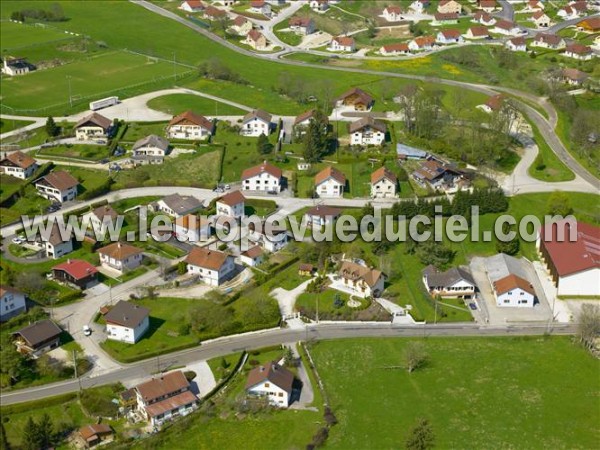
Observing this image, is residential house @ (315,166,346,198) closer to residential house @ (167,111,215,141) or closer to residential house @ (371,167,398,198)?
residential house @ (371,167,398,198)

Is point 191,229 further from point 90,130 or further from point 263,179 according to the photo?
point 90,130

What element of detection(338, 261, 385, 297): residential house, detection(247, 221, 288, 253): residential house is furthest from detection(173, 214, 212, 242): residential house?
detection(338, 261, 385, 297): residential house

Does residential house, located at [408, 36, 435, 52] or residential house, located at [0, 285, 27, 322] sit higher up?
residential house, located at [408, 36, 435, 52]

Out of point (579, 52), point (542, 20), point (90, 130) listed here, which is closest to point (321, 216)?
point (90, 130)

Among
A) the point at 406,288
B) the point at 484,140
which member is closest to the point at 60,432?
the point at 406,288

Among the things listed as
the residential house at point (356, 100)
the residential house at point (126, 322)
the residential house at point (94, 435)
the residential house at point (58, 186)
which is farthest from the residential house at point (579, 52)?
the residential house at point (94, 435)

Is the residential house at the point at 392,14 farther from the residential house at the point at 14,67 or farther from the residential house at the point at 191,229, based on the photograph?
the residential house at the point at 191,229

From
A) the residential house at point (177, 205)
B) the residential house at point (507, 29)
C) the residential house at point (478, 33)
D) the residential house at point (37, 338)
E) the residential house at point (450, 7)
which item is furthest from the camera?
the residential house at point (450, 7)
